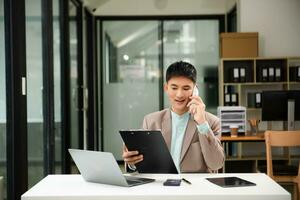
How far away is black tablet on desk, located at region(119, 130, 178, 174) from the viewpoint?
1.80 meters

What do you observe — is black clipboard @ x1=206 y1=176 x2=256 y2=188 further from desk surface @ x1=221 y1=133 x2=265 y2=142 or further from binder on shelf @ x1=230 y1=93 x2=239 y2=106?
binder on shelf @ x1=230 y1=93 x2=239 y2=106

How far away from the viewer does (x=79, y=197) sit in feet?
5.09

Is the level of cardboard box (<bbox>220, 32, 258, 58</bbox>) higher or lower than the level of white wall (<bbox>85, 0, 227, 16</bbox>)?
lower

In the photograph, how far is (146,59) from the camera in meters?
7.27

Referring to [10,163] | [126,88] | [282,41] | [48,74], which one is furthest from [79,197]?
[126,88]

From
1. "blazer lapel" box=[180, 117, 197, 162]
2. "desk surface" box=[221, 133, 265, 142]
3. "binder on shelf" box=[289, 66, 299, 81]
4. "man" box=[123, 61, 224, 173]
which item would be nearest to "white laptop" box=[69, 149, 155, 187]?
"man" box=[123, 61, 224, 173]

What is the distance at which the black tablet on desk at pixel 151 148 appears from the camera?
180 centimetres

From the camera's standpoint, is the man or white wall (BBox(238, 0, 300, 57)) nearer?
the man

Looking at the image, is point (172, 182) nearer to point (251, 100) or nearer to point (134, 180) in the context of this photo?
point (134, 180)

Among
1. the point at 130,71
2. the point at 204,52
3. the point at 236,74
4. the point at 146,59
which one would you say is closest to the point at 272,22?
the point at 236,74

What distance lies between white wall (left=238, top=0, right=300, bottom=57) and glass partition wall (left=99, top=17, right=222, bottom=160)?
4.10 feet

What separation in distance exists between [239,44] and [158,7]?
1.97m

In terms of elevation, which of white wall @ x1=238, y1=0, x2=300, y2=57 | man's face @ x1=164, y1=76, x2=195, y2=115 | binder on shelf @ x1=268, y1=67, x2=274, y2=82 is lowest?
man's face @ x1=164, y1=76, x2=195, y2=115

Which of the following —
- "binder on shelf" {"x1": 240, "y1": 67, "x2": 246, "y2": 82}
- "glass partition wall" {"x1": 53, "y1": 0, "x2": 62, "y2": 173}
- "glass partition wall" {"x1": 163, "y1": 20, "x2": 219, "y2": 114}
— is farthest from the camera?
"glass partition wall" {"x1": 163, "y1": 20, "x2": 219, "y2": 114}
